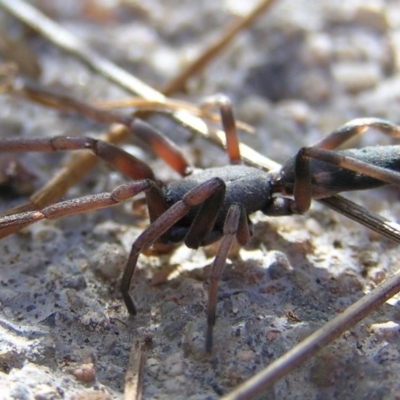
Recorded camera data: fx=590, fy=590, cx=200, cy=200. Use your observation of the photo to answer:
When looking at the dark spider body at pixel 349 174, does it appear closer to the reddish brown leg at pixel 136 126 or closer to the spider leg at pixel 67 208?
the reddish brown leg at pixel 136 126

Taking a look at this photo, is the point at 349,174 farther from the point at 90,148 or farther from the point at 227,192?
the point at 90,148

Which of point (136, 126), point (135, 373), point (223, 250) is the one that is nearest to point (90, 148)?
point (136, 126)

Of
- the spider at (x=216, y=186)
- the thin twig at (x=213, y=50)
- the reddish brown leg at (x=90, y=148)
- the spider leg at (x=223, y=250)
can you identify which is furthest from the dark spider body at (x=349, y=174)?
the thin twig at (x=213, y=50)

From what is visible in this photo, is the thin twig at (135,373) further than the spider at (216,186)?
No

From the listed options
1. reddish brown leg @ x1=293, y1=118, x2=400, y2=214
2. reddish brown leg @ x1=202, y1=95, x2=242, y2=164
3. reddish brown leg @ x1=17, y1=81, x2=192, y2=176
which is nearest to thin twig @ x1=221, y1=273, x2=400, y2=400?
reddish brown leg @ x1=293, y1=118, x2=400, y2=214

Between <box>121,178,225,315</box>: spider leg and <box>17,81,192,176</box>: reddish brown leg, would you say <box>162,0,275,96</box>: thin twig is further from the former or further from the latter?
<box>121,178,225,315</box>: spider leg

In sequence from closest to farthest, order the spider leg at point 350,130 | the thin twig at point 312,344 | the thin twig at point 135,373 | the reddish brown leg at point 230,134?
the thin twig at point 312,344, the thin twig at point 135,373, the spider leg at point 350,130, the reddish brown leg at point 230,134
